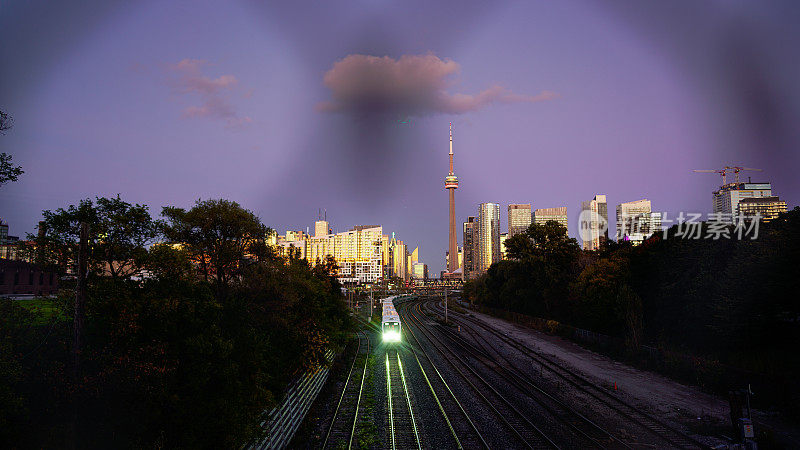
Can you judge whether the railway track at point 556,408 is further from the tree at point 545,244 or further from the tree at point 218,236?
the tree at point 545,244

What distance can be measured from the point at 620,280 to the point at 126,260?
43.0 m

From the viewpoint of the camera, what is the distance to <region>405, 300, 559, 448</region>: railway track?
61.2ft

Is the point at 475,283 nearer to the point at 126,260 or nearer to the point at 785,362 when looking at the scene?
the point at 785,362

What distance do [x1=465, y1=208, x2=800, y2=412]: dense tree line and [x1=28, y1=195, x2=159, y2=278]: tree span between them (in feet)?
103

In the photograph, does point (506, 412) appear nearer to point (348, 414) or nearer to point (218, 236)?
point (348, 414)

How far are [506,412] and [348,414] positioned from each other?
8.36 metres

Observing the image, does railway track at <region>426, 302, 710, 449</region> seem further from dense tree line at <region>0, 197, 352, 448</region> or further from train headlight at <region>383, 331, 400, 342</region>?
dense tree line at <region>0, 197, 352, 448</region>

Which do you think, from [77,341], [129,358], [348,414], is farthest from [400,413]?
[77,341]

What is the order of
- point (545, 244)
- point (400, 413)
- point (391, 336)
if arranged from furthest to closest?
point (545, 244), point (391, 336), point (400, 413)

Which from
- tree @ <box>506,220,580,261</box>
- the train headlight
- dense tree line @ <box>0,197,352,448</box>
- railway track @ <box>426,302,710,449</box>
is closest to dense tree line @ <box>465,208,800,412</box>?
railway track @ <box>426,302,710,449</box>

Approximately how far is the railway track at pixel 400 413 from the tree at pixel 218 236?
11723 mm

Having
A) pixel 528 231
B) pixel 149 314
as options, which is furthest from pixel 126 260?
pixel 528 231

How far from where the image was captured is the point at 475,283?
11425 centimetres

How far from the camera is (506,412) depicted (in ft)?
74.1
